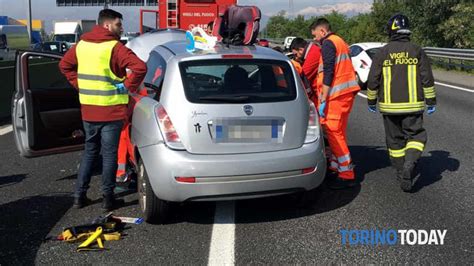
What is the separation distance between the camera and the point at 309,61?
6.11 meters

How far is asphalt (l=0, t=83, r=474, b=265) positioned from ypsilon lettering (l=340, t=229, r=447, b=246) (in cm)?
7

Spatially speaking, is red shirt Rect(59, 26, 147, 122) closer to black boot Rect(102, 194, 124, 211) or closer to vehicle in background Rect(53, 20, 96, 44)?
black boot Rect(102, 194, 124, 211)

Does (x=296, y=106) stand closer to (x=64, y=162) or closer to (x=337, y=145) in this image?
(x=337, y=145)

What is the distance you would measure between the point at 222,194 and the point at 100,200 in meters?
1.60

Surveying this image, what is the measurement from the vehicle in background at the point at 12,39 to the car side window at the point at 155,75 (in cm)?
2881

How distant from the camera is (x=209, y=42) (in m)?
5.06

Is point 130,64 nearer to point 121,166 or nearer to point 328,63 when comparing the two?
point 121,166

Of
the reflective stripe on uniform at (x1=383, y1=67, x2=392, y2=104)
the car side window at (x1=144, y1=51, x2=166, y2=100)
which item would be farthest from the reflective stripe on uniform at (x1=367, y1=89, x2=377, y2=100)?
the car side window at (x1=144, y1=51, x2=166, y2=100)

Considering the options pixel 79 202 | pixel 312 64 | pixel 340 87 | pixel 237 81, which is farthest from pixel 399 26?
pixel 79 202

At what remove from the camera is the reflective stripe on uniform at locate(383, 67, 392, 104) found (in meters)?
5.60

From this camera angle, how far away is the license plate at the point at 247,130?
14.2 feet

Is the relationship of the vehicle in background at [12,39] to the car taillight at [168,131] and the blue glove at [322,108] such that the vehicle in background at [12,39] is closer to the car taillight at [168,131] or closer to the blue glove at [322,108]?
the blue glove at [322,108]

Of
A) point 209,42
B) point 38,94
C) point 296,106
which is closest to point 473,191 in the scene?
point 296,106

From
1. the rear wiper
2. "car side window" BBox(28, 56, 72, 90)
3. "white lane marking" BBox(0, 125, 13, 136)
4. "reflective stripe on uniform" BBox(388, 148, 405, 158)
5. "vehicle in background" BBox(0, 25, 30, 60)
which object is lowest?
"vehicle in background" BBox(0, 25, 30, 60)
